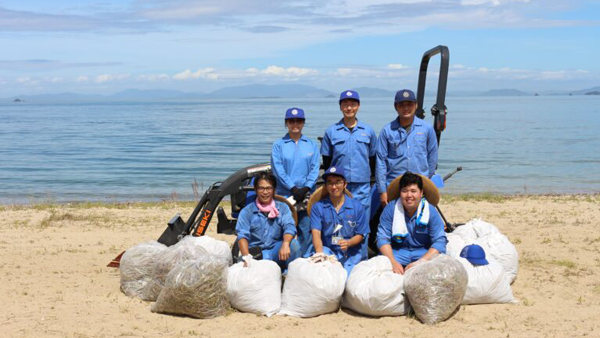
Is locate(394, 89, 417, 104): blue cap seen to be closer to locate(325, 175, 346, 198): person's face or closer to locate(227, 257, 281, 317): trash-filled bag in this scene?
locate(325, 175, 346, 198): person's face

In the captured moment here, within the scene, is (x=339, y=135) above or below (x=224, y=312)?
above

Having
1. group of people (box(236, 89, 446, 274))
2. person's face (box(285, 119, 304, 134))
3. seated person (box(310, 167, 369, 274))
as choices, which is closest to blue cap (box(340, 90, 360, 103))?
group of people (box(236, 89, 446, 274))

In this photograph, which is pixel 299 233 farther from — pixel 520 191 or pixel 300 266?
pixel 520 191

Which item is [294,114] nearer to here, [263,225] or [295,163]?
[295,163]

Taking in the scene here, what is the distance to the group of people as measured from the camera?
6375 millimetres

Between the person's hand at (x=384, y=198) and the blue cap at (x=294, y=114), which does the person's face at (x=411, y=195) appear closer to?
the person's hand at (x=384, y=198)

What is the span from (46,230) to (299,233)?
4.98 meters

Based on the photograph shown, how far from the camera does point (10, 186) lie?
20.2 metres

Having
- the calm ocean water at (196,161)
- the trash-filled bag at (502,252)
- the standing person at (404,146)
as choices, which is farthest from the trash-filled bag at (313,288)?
the calm ocean water at (196,161)

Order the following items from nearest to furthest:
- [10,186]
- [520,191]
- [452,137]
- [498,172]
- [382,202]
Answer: [382,202] < [520,191] < [10,186] < [498,172] < [452,137]

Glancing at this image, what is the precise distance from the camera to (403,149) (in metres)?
6.87

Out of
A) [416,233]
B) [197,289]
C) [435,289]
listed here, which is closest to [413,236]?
[416,233]

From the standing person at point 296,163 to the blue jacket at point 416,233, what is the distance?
879 millimetres

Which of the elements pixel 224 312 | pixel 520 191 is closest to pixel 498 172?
pixel 520 191
